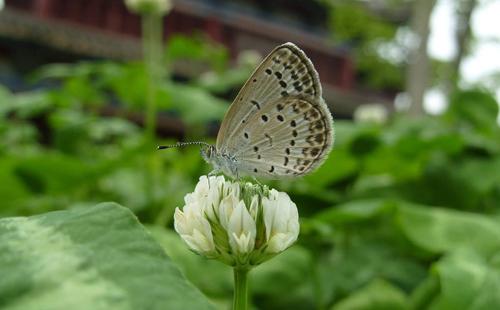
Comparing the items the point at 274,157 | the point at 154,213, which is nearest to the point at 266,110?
the point at 274,157

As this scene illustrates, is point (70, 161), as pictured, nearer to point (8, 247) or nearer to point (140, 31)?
point (8, 247)

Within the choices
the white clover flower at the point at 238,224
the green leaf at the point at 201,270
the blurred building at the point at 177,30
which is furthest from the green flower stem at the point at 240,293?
the blurred building at the point at 177,30

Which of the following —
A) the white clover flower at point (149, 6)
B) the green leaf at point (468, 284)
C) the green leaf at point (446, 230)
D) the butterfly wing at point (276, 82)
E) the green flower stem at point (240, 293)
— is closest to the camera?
the green flower stem at point (240, 293)

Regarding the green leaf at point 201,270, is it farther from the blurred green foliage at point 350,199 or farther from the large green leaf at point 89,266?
the large green leaf at point 89,266

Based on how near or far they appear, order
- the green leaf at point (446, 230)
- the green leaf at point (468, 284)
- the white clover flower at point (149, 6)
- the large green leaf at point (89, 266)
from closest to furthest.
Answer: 1. the large green leaf at point (89, 266)
2. the green leaf at point (468, 284)
3. the green leaf at point (446, 230)
4. the white clover flower at point (149, 6)

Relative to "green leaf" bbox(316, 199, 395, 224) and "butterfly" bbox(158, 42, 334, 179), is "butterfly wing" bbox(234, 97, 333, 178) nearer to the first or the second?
"butterfly" bbox(158, 42, 334, 179)

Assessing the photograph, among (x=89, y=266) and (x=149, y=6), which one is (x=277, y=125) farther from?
(x=149, y=6)

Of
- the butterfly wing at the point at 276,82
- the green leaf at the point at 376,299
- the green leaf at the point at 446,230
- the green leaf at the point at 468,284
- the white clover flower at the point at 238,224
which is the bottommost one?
the green leaf at the point at 376,299

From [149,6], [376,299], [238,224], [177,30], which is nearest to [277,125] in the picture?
[238,224]
